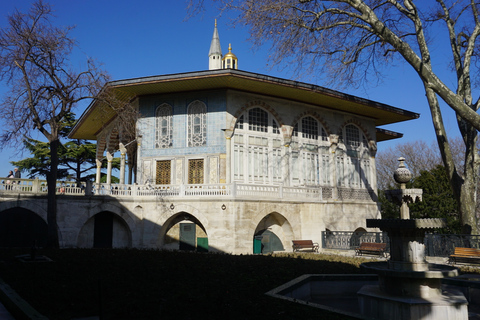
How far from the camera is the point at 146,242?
17469 millimetres

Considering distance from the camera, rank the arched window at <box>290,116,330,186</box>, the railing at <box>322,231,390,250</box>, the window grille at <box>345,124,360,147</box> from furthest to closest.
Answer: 1. the window grille at <box>345,124,360,147</box>
2. the arched window at <box>290,116,330,186</box>
3. the railing at <box>322,231,390,250</box>

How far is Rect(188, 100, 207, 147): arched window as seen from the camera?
18922 mm

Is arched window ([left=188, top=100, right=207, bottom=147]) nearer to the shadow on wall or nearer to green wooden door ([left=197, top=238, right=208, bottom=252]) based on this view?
the shadow on wall

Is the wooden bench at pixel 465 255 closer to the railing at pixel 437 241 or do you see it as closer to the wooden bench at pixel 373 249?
the railing at pixel 437 241

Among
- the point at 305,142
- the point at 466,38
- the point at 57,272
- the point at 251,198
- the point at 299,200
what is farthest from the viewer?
the point at 305,142

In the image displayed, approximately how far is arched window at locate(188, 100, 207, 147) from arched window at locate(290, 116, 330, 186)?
16.1 feet

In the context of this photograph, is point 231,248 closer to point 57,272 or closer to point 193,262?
point 193,262

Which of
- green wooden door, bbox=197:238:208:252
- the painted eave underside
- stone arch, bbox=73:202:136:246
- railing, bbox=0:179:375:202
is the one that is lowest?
green wooden door, bbox=197:238:208:252

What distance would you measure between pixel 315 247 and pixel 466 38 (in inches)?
428

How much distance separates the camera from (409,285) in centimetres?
686

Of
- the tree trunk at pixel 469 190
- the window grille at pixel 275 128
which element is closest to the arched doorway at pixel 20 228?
the window grille at pixel 275 128

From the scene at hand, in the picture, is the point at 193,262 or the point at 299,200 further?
the point at 299,200

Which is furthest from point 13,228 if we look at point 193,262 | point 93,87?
point 193,262

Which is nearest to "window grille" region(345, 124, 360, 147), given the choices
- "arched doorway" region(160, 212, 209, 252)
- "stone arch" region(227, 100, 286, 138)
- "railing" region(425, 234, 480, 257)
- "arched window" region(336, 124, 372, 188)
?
"arched window" region(336, 124, 372, 188)
